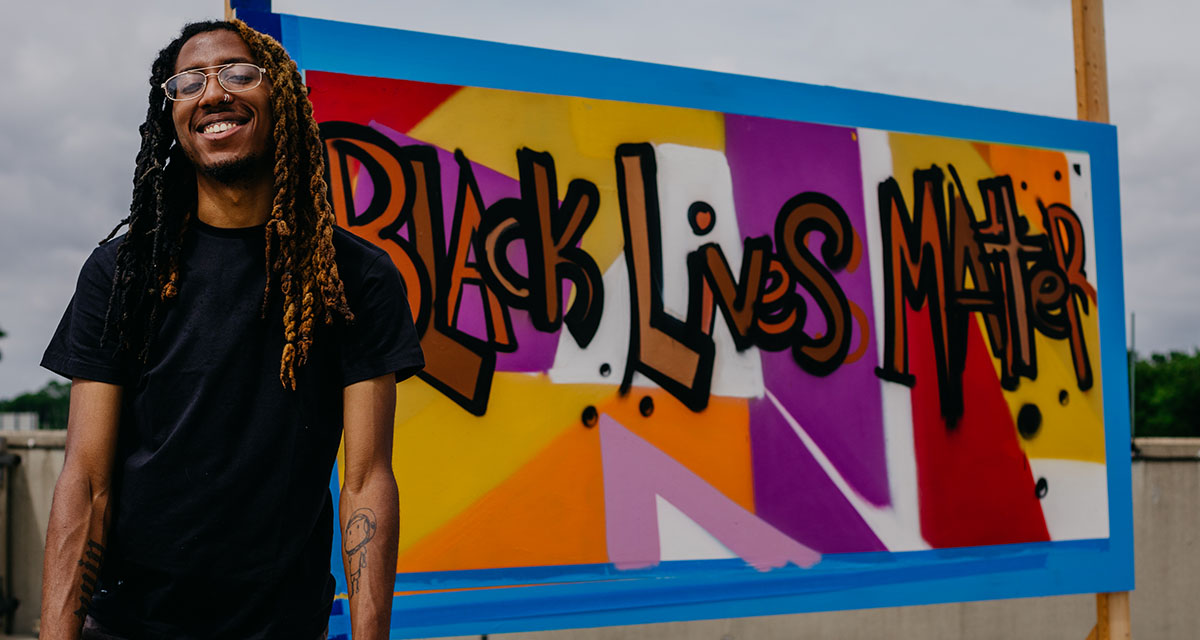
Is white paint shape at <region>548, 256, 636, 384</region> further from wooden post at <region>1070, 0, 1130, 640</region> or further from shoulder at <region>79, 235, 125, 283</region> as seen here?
wooden post at <region>1070, 0, 1130, 640</region>

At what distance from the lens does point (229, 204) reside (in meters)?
1.94

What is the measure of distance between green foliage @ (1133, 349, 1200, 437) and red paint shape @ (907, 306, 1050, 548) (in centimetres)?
3011

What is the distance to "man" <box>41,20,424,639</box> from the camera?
1.77 meters

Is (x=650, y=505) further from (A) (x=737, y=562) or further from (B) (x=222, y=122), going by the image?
(B) (x=222, y=122)

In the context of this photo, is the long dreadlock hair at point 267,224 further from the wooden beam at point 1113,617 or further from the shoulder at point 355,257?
the wooden beam at point 1113,617

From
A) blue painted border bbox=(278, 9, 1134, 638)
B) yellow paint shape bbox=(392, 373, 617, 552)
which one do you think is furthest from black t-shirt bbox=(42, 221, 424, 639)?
yellow paint shape bbox=(392, 373, 617, 552)

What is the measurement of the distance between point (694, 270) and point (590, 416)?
72 cm

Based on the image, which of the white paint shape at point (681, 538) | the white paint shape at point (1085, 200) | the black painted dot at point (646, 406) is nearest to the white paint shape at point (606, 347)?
the black painted dot at point (646, 406)

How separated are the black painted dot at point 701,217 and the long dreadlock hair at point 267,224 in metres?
2.10

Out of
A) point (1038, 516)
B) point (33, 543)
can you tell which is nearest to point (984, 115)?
point (1038, 516)

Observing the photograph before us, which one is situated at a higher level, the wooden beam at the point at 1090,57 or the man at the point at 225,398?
the wooden beam at the point at 1090,57

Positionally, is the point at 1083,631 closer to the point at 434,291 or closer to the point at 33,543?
the point at 434,291

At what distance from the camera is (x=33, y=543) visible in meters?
7.98

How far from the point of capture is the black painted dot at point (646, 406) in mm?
3754
